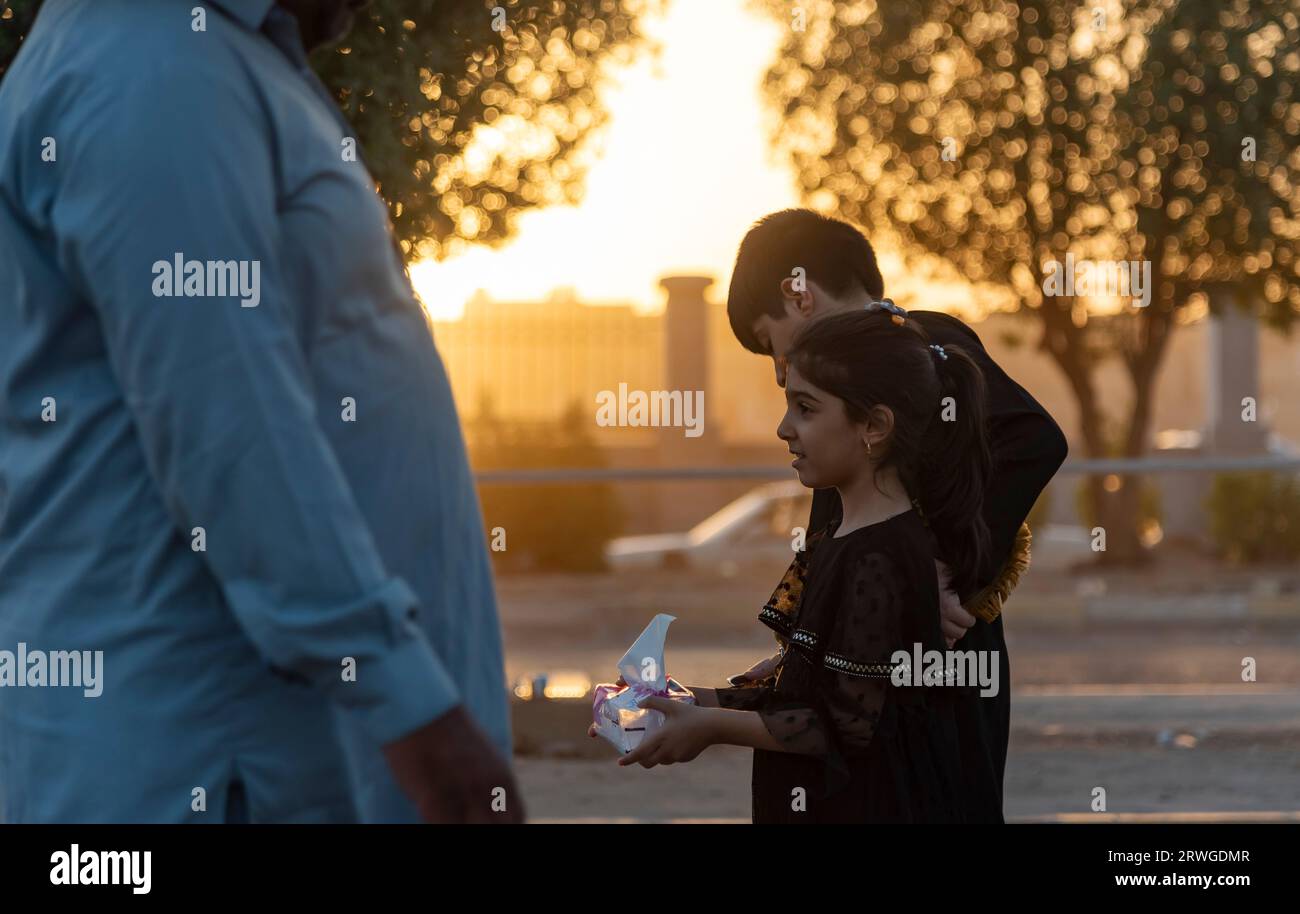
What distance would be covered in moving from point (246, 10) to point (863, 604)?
129 cm

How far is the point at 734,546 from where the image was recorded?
1677cm

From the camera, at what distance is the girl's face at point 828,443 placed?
103 inches

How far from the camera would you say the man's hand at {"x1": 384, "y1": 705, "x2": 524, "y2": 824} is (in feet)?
4.83

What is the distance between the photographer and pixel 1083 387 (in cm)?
1708

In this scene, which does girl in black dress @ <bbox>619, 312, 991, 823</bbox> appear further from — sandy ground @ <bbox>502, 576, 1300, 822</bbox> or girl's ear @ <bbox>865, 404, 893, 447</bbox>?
sandy ground @ <bbox>502, 576, 1300, 822</bbox>

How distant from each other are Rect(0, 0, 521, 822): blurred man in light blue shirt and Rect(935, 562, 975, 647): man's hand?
123 cm

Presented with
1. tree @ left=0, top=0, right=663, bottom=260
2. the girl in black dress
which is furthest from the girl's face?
tree @ left=0, top=0, right=663, bottom=260

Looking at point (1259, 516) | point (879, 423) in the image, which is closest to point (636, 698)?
point (879, 423)

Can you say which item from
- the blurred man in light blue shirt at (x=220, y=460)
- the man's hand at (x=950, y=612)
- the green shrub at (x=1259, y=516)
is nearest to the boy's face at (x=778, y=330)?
the man's hand at (x=950, y=612)

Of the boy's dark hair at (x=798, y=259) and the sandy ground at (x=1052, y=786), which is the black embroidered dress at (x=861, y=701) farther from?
the sandy ground at (x=1052, y=786)

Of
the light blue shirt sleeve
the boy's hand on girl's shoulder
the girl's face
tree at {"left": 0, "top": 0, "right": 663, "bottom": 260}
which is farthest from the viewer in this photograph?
tree at {"left": 0, "top": 0, "right": 663, "bottom": 260}

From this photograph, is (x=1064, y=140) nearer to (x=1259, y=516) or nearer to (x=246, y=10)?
(x=1259, y=516)

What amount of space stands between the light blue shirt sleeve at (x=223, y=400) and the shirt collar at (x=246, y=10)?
0.42ft
